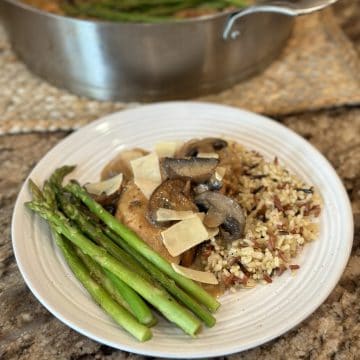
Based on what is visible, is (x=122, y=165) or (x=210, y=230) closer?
(x=210, y=230)

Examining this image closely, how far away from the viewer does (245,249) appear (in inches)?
48.6

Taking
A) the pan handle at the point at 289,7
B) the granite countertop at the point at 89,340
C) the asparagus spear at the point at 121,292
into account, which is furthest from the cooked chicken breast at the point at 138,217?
the pan handle at the point at 289,7

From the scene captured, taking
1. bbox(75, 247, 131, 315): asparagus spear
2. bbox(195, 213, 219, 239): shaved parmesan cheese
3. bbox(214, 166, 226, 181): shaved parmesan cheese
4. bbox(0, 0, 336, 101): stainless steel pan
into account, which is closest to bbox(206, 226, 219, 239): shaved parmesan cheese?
bbox(195, 213, 219, 239): shaved parmesan cheese

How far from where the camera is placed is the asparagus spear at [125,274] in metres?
1.10

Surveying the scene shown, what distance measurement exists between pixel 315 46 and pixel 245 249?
116cm

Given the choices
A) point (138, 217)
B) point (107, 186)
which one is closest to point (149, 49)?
point (107, 186)

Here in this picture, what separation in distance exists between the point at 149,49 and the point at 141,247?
0.70 meters

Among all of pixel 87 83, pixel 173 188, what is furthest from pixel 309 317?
pixel 87 83

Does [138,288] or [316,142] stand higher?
[138,288]

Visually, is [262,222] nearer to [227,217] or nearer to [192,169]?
[227,217]

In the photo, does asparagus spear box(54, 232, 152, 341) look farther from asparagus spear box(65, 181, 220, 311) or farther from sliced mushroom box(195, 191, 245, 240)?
sliced mushroom box(195, 191, 245, 240)

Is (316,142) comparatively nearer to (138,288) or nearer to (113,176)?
(113,176)

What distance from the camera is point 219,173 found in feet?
4.37

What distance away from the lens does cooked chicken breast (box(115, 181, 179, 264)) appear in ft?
4.08
